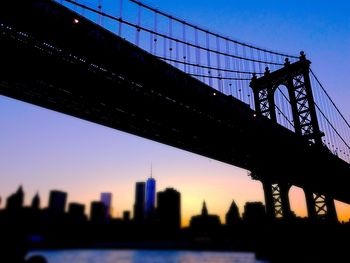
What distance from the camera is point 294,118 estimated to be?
25.8 metres

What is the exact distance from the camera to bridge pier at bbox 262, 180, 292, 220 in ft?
73.2

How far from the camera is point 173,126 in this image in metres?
17.5

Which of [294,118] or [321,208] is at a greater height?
[294,118]

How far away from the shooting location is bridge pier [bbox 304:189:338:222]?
22.2 meters

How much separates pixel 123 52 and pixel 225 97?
7.84 meters

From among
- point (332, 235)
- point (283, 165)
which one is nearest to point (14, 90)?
point (332, 235)

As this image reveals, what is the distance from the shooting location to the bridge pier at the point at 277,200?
2230cm

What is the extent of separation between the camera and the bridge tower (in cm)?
2272

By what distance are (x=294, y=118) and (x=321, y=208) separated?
23.4 feet

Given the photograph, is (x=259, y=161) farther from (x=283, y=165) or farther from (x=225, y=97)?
(x=225, y=97)

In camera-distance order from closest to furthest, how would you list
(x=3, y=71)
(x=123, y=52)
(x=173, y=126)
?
(x=3, y=71)
(x=123, y=52)
(x=173, y=126)

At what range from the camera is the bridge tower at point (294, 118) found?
894 inches

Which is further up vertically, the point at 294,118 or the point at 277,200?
the point at 294,118

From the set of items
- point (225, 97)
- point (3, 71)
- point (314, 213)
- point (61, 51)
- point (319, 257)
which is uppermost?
point (225, 97)
